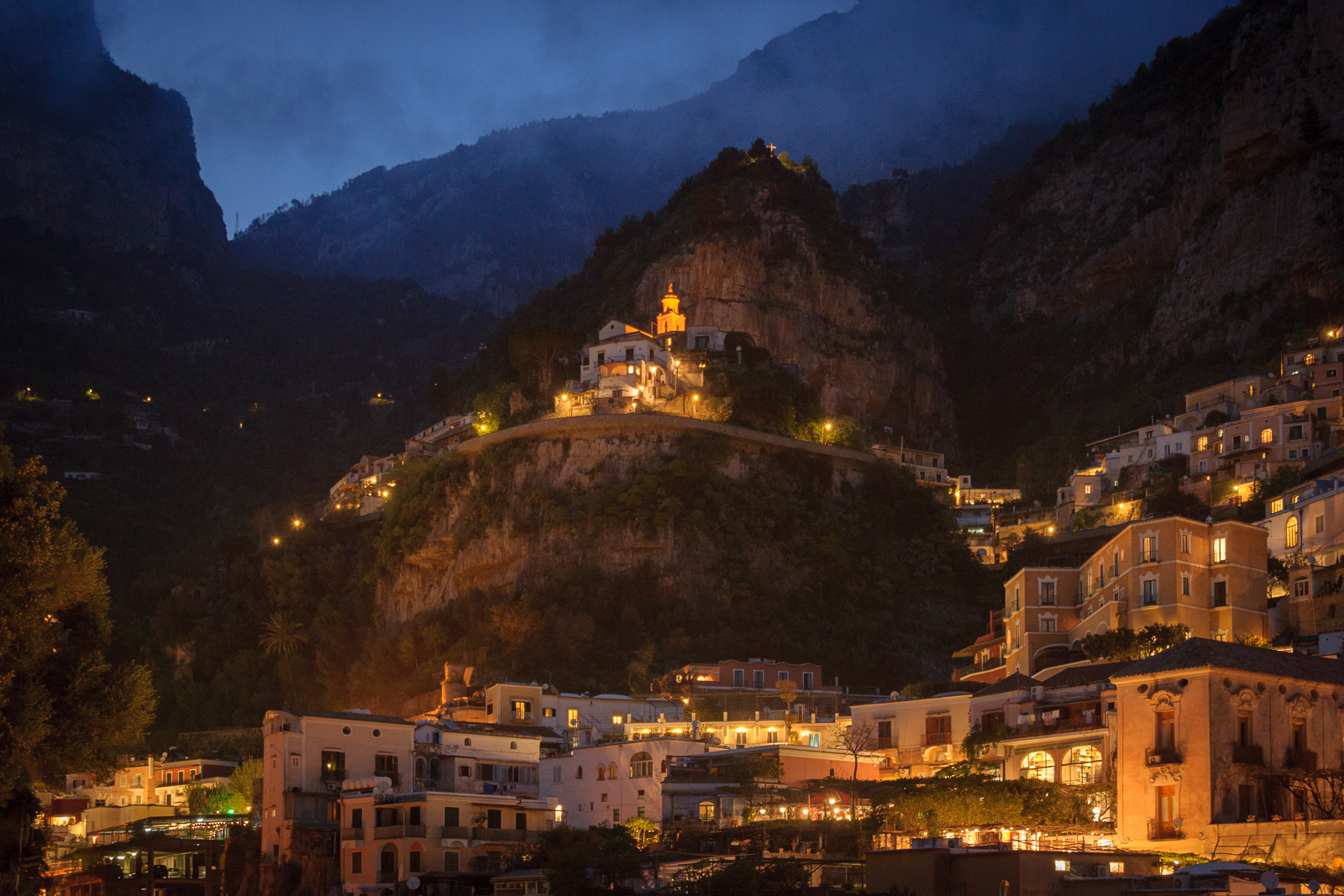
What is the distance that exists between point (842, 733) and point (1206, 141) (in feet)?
235

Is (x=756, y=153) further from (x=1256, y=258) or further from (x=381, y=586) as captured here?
(x=381, y=586)

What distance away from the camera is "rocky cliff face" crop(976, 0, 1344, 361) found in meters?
96.4

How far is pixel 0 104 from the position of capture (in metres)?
152

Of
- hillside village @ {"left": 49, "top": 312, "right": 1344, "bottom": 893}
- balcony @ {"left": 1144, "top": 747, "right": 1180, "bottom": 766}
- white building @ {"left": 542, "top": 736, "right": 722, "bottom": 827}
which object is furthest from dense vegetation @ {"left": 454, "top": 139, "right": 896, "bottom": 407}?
balcony @ {"left": 1144, "top": 747, "right": 1180, "bottom": 766}

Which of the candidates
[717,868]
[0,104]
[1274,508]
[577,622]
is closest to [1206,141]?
[1274,508]

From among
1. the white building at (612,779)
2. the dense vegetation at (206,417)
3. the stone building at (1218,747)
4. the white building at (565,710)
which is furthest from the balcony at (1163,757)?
the dense vegetation at (206,417)

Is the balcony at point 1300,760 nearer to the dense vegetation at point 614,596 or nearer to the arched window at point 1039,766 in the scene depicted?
the arched window at point 1039,766

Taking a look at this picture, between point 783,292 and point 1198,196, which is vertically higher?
point 1198,196

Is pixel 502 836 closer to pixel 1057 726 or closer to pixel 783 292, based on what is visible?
pixel 1057 726

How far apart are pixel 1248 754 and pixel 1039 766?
27.8ft

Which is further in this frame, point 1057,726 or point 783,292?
point 783,292

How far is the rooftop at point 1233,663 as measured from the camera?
3634 cm

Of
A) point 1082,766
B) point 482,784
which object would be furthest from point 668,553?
point 1082,766

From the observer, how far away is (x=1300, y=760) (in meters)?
36.8
